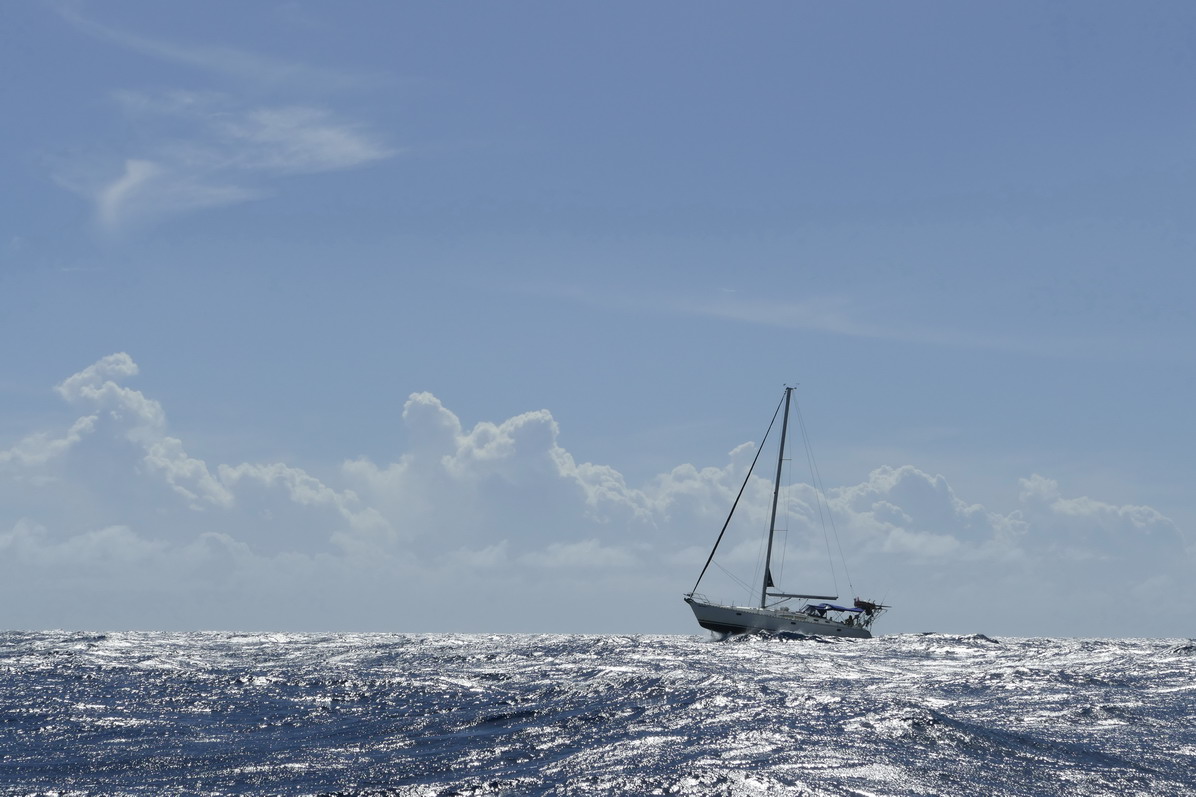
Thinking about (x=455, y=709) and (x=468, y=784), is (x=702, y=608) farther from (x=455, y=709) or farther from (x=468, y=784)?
(x=468, y=784)

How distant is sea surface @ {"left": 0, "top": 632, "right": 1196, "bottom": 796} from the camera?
27266 millimetres

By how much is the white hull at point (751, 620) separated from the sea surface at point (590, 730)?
1353 inches

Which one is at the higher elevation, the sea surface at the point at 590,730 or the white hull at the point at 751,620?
the white hull at the point at 751,620

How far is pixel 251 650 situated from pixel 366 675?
1270 inches

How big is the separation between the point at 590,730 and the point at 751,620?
6510 centimetres

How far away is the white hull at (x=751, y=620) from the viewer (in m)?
97.4

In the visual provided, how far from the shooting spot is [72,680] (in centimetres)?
5422

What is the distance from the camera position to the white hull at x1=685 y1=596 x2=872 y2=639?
97.4 meters

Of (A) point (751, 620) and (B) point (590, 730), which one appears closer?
(B) point (590, 730)

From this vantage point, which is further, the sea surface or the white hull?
the white hull

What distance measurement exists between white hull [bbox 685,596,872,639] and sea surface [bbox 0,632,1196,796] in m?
34.4

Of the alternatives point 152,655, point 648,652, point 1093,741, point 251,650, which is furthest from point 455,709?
point 251,650

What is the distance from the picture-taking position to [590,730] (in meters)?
34.6

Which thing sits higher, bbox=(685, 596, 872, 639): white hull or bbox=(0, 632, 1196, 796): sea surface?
bbox=(685, 596, 872, 639): white hull
